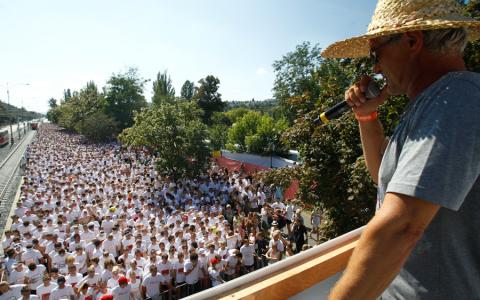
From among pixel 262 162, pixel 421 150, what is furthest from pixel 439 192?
pixel 262 162

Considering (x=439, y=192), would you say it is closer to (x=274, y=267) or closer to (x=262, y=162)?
(x=274, y=267)

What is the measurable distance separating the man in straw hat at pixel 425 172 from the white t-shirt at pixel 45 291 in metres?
7.14

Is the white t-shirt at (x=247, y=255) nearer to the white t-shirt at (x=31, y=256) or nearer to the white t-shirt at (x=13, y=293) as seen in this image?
the white t-shirt at (x=13, y=293)

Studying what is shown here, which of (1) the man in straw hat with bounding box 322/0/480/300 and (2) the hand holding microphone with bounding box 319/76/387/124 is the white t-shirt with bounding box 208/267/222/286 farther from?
(1) the man in straw hat with bounding box 322/0/480/300

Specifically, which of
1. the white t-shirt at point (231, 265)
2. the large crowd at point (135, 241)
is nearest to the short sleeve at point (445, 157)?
the large crowd at point (135, 241)

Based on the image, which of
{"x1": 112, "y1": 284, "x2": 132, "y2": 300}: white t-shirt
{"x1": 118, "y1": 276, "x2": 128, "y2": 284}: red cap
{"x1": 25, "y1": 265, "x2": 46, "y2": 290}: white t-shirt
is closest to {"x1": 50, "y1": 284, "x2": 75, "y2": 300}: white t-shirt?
{"x1": 112, "y1": 284, "x2": 132, "y2": 300}: white t-shirt

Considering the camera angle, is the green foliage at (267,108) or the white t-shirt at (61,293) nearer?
the white t-shirt at (61,293)

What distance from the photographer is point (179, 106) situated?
2238cm

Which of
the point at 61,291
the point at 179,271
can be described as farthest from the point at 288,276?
the point at 179,271

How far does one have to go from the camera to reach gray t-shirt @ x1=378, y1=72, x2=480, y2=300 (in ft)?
2.34

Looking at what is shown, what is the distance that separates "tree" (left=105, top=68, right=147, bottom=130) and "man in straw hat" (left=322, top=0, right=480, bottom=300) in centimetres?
5610

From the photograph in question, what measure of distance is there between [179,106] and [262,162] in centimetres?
833

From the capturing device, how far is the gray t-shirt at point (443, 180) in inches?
28.1

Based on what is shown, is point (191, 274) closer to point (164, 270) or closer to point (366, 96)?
point (164, 270)
